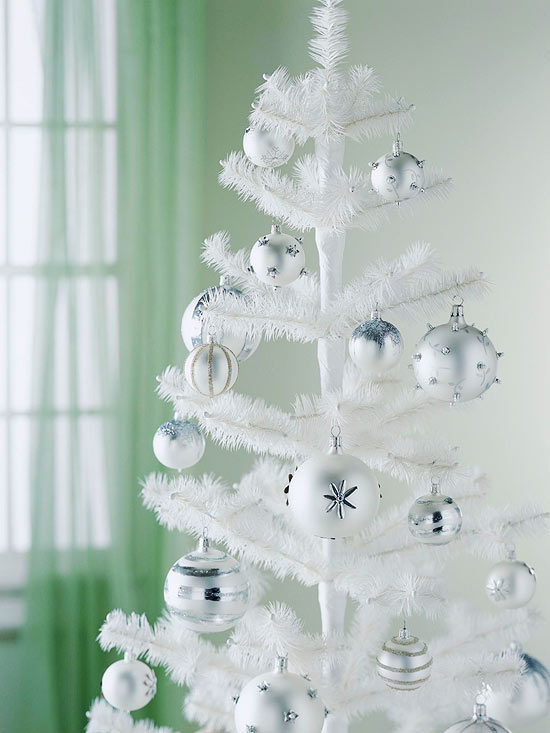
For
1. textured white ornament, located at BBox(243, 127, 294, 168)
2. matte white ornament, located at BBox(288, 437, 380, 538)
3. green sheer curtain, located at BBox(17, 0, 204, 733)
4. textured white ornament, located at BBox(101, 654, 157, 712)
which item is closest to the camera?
matte white ornament, located at BBox(288, 437, 380, 538)

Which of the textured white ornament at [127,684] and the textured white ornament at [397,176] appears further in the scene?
the textured white ornament at [127,684]

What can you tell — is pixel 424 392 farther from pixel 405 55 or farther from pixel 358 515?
pixel 405 55

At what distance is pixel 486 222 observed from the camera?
1807 mm

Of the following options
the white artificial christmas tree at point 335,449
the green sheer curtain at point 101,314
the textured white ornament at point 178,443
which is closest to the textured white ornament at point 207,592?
the white artificial christmas tree at point 335,449

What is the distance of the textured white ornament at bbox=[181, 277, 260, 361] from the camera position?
3.77 feet

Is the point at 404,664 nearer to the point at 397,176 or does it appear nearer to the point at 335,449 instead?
the point at 335,449

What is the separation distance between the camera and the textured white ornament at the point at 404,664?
1.12 metres

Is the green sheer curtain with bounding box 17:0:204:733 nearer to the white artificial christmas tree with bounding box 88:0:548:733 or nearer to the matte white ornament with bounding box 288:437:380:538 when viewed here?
the white artificial christmas tree with bounding box 88:0:548:733

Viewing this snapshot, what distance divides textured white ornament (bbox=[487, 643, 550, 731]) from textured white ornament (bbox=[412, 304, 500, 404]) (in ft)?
1.68

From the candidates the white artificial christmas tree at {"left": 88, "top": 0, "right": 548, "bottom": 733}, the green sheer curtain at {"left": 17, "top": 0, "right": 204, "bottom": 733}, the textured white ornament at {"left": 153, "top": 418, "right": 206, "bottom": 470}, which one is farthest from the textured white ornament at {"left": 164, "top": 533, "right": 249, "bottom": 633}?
the green sheer curtain at {"left": 17, "top": 0, "right": 204, "bottom": 733}

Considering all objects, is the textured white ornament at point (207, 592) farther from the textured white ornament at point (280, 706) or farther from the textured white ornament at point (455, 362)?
the textured white ornament at point (455, 362)

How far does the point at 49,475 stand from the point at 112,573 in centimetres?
25

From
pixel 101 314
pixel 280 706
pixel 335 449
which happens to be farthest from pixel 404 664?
pixel 101 314

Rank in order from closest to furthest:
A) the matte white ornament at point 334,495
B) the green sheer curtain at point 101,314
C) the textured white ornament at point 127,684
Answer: the matte white ornament at point 334,495 < the textured white ornament at point 127,684 < the green sheer curtain at point 101,314
